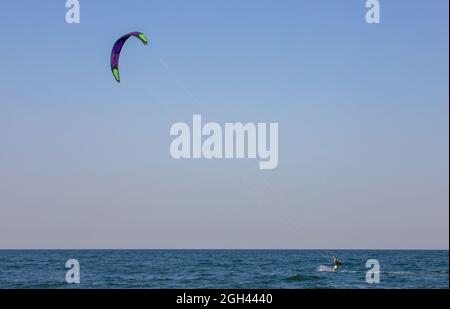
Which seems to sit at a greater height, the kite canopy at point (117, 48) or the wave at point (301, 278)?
the kite canopy at point (117, 48)

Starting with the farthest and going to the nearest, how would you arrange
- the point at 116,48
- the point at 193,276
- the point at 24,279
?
the point at 193,276, the point at 24,279, the point at 116,48

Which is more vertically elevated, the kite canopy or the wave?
the kite canopy

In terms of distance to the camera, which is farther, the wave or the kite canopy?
the wave

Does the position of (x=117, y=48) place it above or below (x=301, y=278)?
above

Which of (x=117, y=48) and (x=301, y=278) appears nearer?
(x=117, y=48)

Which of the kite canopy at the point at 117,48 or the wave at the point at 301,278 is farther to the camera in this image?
the wave at the point at 301,278

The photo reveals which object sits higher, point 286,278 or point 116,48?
point 116,48
